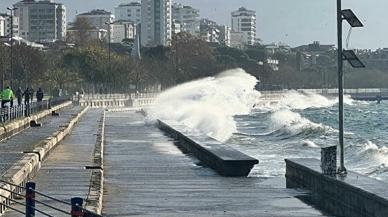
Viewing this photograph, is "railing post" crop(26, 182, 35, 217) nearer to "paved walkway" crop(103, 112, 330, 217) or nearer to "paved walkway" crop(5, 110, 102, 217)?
"paved walkway" crop(5, 110, 102, 217)

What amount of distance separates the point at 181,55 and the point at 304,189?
14048 cm

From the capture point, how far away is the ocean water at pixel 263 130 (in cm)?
3164

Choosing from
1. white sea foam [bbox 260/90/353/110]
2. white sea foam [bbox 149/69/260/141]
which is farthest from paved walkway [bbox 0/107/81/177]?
white sea foam [bbox 260/90/353/110]

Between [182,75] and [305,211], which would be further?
[182,75]

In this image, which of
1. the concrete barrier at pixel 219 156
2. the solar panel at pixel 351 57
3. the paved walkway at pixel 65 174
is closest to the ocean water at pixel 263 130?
the concrete barrier at pixel 219 156

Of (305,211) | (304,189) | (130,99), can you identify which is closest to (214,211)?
(305,211)

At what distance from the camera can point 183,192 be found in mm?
18531

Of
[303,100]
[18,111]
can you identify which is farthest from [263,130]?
[303,100]

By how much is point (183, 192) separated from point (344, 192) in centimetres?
373

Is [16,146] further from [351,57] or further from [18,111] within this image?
[18,111]

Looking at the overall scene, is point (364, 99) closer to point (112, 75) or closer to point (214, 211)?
point (112, 75)

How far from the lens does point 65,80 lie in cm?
10775

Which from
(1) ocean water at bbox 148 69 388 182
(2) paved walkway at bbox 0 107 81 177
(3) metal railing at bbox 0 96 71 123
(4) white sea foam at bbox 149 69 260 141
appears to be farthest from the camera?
(4) white sea foam at bbox 149 69 260 141

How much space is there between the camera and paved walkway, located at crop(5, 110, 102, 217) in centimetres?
1517
